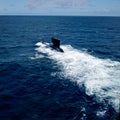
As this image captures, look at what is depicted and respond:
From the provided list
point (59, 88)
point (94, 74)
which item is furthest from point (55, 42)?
point (59, 88)

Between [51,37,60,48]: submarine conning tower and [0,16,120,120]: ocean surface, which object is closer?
[0,16,120,120]: ocean surface

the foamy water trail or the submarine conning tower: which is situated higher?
the submarine conning tower

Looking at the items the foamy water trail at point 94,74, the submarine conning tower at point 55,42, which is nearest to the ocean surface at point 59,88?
→ the foamy water trail at point 94,74

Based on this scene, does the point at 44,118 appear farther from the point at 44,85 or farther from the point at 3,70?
the point at 3,70

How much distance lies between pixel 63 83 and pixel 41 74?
6.57m

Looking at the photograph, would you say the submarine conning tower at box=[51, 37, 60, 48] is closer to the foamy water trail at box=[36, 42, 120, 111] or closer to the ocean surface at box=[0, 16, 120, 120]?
the foamy water trail at box=[36, 42, 120, 111]

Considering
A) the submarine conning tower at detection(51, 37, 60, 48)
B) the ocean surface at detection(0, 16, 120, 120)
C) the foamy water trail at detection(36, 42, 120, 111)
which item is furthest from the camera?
the submarine conning tower at detection(51, 37, 60, 48)

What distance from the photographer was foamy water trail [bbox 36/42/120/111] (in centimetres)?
2969

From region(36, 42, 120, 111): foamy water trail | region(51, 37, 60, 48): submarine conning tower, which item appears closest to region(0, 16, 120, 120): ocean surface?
region(36, 42, 120, 111): foamy water trail

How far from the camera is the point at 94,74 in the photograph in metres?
38.1

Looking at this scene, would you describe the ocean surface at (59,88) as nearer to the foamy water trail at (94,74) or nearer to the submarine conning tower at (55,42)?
the foamy water trail at (94,74)

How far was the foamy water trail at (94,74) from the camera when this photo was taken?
29688mm

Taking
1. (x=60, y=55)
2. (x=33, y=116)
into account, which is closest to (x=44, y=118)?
(x=33, y=116)

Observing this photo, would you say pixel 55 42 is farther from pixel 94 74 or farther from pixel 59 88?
pixel 59 88
